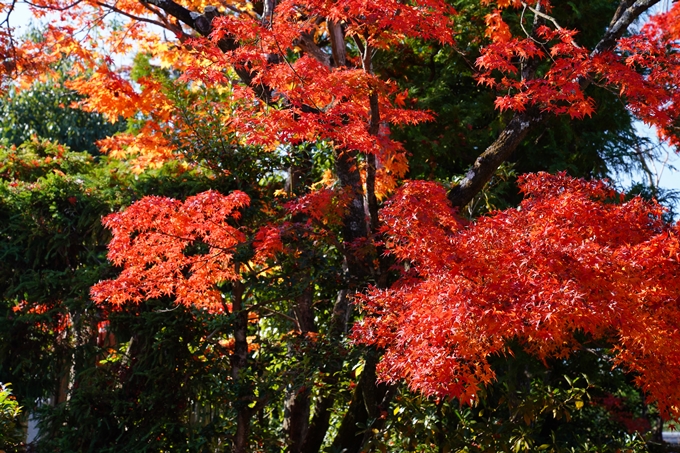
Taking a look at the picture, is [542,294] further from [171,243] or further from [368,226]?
[171,243]

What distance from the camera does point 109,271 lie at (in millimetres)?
6191

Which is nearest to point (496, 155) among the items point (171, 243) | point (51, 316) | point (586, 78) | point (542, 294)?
point (586, 78)

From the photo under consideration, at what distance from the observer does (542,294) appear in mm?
3559

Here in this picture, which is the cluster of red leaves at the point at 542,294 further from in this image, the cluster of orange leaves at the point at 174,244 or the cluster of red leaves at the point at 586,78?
the cluster of orange leaves at the point at 174,244

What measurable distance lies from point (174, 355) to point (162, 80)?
98.4 inches

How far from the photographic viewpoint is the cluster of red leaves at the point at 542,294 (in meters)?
3.60

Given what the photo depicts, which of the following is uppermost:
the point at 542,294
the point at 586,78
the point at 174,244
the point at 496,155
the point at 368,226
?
the point at 586,78

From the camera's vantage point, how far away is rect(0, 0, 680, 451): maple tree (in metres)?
3.73

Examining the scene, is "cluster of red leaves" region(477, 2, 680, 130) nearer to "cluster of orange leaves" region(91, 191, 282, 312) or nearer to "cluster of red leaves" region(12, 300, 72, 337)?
"cluster of orange leaves" region(91, 191, 282, 312)

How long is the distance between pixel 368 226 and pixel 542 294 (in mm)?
2229

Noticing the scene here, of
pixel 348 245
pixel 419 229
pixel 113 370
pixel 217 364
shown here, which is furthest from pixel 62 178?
pixel 419 229

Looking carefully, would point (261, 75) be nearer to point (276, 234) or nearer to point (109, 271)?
point (276, 234)

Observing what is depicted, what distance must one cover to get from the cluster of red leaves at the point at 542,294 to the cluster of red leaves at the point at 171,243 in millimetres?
1615

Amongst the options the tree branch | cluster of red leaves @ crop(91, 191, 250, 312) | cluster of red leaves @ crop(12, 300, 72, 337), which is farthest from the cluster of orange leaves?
the tree branch
